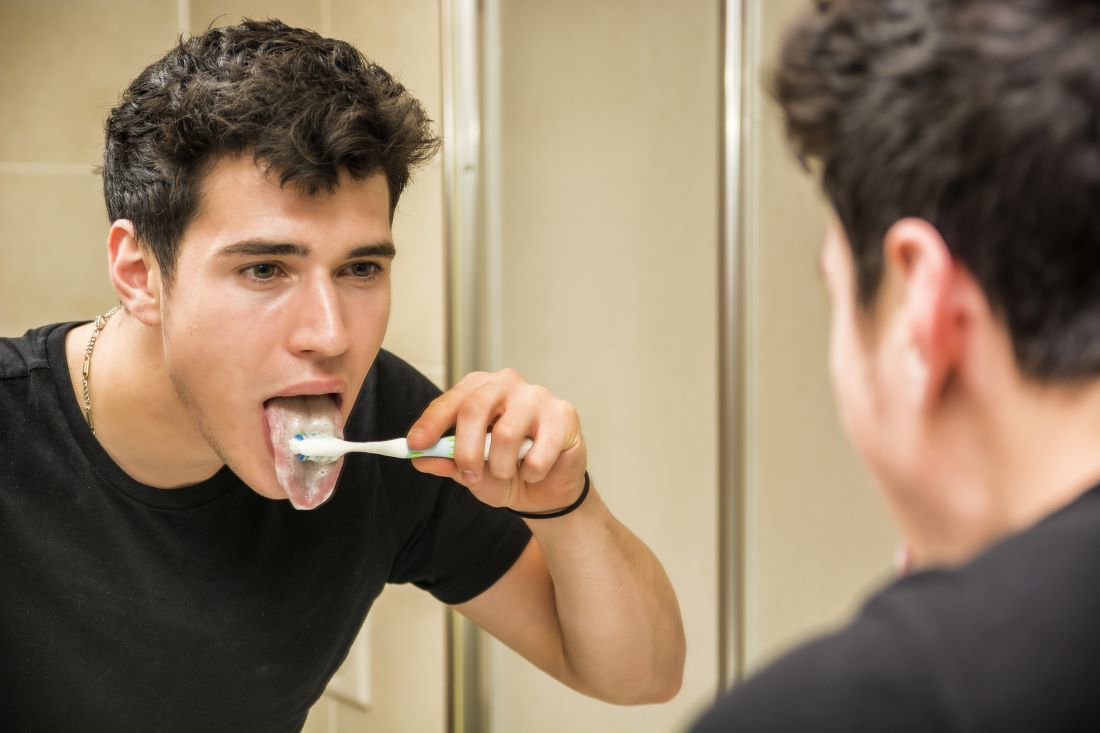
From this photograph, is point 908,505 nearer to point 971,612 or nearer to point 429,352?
point 971,612

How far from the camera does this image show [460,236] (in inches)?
64.3

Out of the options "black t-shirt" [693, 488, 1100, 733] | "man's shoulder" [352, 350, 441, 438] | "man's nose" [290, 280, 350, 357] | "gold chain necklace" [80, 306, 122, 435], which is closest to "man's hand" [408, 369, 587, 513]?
"man's nose" [290, 280, 350, 357]

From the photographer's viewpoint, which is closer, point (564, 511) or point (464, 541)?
point (564, 511)

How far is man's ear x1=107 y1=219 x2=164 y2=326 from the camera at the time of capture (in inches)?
38.9

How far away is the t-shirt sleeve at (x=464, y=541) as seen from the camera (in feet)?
3.78

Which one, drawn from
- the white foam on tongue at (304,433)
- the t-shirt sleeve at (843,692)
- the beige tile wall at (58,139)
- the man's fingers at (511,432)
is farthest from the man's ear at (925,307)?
the beige tile wall at (58,139)

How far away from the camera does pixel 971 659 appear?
36 cm

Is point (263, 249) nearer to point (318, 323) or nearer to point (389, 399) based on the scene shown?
point (318, 323)

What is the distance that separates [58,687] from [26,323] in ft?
3.26

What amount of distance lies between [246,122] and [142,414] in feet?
0.97

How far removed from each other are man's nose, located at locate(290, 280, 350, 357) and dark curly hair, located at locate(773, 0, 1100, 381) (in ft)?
1.76

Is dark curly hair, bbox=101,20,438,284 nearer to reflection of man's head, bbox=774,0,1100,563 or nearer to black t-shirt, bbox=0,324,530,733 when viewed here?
black t-shirt, bbox=0,324,530,733

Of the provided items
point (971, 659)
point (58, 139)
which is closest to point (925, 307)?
point (971, 659)

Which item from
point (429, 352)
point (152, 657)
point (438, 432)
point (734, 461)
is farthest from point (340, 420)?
point (429, 352)
